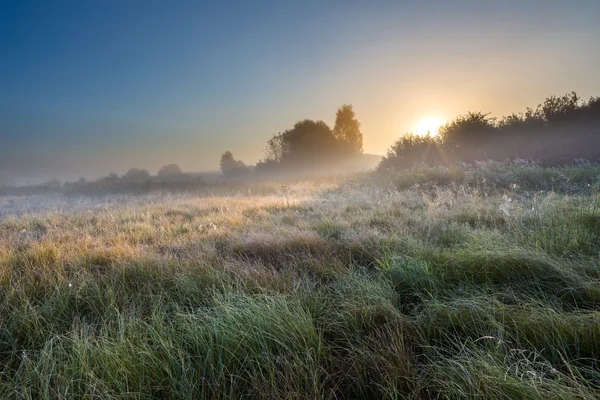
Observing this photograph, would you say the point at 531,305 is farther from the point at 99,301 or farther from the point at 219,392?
the point at 99,301

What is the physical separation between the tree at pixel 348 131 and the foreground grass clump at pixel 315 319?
33930 millimetres

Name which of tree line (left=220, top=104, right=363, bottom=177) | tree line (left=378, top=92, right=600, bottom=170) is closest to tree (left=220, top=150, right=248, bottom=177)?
tree line (left=220, top=104, right=363, bottom=177)

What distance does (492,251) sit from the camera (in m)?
2.61

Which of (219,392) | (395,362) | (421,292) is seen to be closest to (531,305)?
(421,292)

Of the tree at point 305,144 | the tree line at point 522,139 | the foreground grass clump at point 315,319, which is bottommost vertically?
the foreground grass clump at point 315,319

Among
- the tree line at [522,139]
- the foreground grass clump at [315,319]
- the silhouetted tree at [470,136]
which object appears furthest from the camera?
the silhouetted tree at [470,136]

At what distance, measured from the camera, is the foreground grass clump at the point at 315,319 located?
138 cm

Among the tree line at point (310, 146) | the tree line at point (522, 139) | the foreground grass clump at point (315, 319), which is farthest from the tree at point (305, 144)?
the foreground grass clump at point (315, 319)

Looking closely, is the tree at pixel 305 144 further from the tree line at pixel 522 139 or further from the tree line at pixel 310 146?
the tree line at pixel 522 139

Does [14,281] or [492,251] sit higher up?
[14,281]

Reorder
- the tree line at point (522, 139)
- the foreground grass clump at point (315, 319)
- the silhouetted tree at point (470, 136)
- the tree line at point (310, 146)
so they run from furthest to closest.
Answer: the tree line at point (310, 146)
the silhouetted tree at point (470, 136)
the tree line at point (522, 139)
the foreground grass clump at point (315, 319)

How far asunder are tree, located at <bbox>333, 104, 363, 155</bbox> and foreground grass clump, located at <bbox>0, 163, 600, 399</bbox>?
111 feet

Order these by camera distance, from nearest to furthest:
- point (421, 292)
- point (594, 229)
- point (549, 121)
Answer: point (421, 292)
point (594, 229)
point (549, 121)

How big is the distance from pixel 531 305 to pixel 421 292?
2.27 feet
